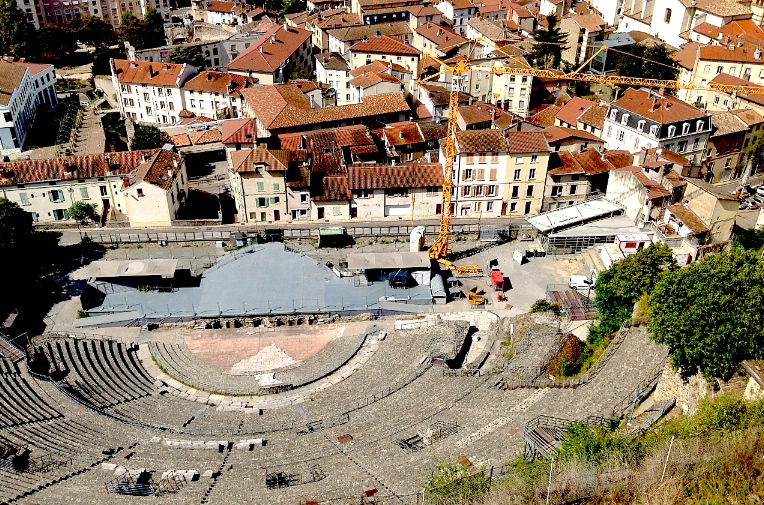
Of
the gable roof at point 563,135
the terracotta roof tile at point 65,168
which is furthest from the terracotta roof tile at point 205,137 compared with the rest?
the gable roof at point 563,135

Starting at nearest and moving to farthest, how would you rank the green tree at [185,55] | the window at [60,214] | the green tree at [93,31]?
the window at [60,214] → the green tree at [185,55] → the green tree at [93,31]

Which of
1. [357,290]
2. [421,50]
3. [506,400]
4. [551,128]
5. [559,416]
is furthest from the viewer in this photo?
[421,50]

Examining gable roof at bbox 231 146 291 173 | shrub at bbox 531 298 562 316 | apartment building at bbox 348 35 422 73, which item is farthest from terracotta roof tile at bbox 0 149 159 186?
shrub at bbox 531 298 562 316

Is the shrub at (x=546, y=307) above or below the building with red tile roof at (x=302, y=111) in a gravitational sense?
below

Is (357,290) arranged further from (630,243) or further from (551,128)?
(551,128)

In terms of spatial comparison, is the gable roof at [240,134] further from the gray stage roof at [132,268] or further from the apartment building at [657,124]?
the apartment building at [657,124]

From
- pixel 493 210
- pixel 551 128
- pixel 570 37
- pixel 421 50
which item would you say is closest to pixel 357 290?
pixel 493 210

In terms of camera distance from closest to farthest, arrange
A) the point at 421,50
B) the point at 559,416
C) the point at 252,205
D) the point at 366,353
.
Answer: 1. the point at 559,416
2. the point at 366,353
3. the point at 252,205
4. the point at 421,50
